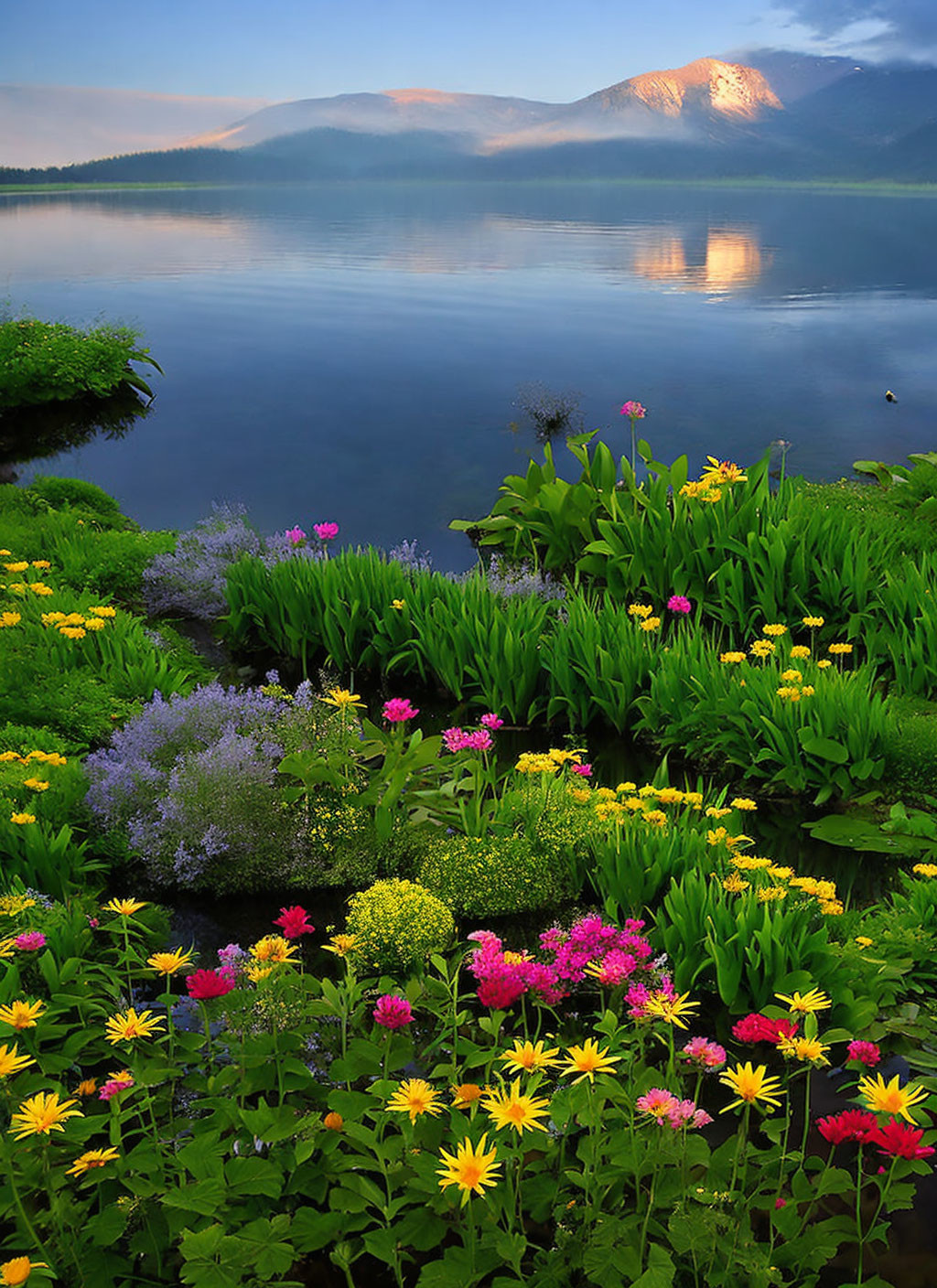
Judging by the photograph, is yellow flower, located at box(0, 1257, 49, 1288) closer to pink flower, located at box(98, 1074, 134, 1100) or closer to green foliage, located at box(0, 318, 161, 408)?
pink flower, located at box(98, 1074, 134, 1100)

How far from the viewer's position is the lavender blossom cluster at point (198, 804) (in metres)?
4.43

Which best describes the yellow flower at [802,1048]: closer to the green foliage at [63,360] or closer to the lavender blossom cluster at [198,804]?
the lavender blossom cluster at [198,804]

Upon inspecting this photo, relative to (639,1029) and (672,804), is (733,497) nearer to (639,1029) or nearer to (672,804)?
(672,804)

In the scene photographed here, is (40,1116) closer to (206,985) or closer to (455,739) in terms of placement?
(206,985)

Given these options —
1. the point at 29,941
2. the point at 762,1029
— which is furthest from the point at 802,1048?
the point at 29,941

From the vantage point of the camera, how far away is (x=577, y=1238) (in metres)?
2.47

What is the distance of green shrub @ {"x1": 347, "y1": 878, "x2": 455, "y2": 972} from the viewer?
374 cm

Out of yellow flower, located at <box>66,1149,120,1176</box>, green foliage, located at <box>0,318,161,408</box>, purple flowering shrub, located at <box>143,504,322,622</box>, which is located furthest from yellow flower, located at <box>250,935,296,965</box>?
green foliage, located at <box>0,318,161,408</box>

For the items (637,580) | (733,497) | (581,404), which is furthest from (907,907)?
(581,404)

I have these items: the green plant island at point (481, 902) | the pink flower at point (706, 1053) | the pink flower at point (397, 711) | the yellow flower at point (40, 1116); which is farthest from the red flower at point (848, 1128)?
the pink flower at point (397, 711)

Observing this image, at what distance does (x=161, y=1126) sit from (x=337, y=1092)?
51 centimetres

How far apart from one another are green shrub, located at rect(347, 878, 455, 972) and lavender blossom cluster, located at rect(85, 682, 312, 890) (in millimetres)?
773

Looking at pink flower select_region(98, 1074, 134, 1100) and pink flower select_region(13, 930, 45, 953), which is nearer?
pink flower select_region(98, 1074, 134, 1100)

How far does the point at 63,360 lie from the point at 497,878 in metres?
10.2
